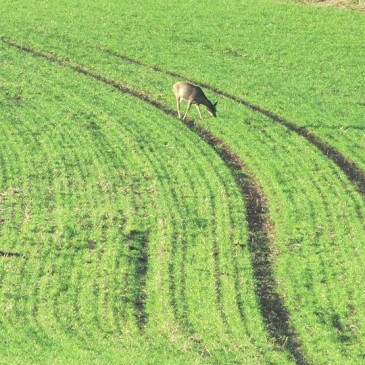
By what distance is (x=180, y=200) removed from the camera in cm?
3288

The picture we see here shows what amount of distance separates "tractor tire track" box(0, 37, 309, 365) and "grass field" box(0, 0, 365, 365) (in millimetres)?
75

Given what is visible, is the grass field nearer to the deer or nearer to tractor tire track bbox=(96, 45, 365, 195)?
tractor tire track bbox=(96, 45, 365, 195)

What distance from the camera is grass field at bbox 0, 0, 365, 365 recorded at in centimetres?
2394

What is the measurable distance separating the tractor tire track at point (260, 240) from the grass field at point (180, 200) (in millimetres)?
75

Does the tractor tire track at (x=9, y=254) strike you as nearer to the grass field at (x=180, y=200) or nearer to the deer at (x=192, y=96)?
the grass field at (x=180, y=200)

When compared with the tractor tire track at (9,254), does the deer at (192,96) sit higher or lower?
higher

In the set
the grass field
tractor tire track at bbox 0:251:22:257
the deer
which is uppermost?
the deer

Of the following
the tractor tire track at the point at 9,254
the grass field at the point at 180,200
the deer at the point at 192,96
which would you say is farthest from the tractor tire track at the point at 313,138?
the tractor tire track at the point at 9,254

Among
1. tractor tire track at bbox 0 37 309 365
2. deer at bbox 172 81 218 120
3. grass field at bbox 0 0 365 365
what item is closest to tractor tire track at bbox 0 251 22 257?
grass field at bbox 0 0 365 365

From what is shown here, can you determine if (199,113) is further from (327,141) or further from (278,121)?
(327,141)

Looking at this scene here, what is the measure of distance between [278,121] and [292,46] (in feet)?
50.8

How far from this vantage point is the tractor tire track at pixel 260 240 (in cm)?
2394

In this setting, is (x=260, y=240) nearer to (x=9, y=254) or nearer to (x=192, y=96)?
(x=9, y=254)

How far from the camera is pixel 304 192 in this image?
111 feet
